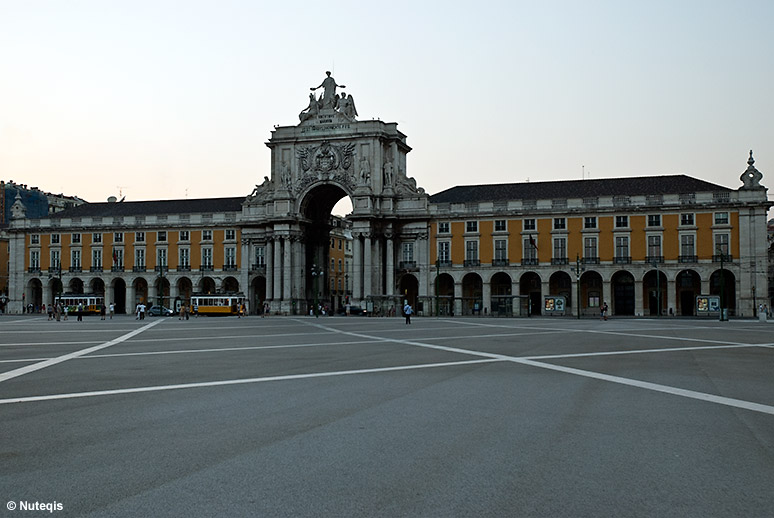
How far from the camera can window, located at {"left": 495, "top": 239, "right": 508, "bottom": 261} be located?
83750 mm

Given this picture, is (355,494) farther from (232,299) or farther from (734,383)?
(232,299)

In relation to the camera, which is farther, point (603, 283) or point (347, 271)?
point (347, 271)

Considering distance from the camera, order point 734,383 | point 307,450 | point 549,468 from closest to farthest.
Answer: point 549,468 → point 307,450 → point 734,383

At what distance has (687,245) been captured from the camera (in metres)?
78.1

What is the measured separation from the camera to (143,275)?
3816 inches

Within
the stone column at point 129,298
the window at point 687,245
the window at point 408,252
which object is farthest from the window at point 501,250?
the stone column at point 129,298

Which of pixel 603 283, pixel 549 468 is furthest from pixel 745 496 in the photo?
pixel 603 283

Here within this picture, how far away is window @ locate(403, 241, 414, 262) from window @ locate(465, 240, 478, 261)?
20.0 feet

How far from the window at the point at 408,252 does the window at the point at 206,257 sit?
79.1 ft

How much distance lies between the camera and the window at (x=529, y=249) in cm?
8269

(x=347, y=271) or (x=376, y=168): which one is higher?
(x=376, y=168)

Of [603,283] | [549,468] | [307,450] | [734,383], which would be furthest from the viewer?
[603,283]

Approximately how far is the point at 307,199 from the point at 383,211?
30.3 feet

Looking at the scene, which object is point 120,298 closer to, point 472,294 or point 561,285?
point 472,294
